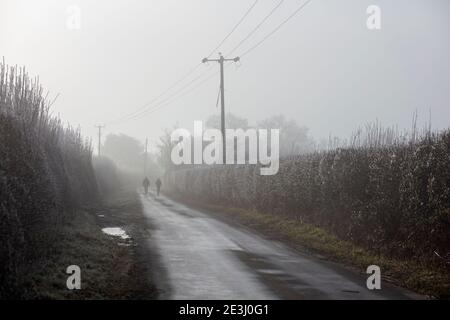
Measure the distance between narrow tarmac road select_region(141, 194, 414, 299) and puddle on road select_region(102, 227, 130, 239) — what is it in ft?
3.66

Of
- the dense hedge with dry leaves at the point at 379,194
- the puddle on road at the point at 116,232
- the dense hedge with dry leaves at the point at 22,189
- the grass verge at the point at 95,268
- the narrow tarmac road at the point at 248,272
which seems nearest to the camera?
the dense hedge with dry leaves at the point at 22,189

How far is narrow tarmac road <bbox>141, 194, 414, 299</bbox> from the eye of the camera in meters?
9.66

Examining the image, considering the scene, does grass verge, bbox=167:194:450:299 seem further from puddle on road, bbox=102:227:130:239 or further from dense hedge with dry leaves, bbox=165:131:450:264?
puddle on road, bbox=102:227:130:239

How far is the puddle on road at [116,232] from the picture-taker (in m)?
19.1

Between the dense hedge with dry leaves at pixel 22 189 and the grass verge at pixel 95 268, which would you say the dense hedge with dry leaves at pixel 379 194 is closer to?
the grass verge at pixel 95 268

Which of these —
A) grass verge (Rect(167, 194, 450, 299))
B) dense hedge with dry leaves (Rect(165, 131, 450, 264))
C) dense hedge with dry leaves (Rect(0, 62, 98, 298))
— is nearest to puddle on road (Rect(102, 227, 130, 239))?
dense hedge with dry leaves (Rect(0, 62, 98, 298))

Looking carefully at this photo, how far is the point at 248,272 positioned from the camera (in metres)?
11.8

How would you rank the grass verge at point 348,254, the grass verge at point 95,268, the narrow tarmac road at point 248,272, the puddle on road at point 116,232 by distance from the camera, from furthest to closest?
the puddle on road at point 116,232, the grass verge at point 348,254, the narrow tarmac road at point 248,272, the grass verge at point 95,268

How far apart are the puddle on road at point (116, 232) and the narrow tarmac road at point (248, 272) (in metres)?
1.12

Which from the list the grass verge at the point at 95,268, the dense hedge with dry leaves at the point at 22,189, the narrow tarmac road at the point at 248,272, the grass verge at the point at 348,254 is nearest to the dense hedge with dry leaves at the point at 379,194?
the grass verge at the point at 348,254

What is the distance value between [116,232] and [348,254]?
9.24 meters
